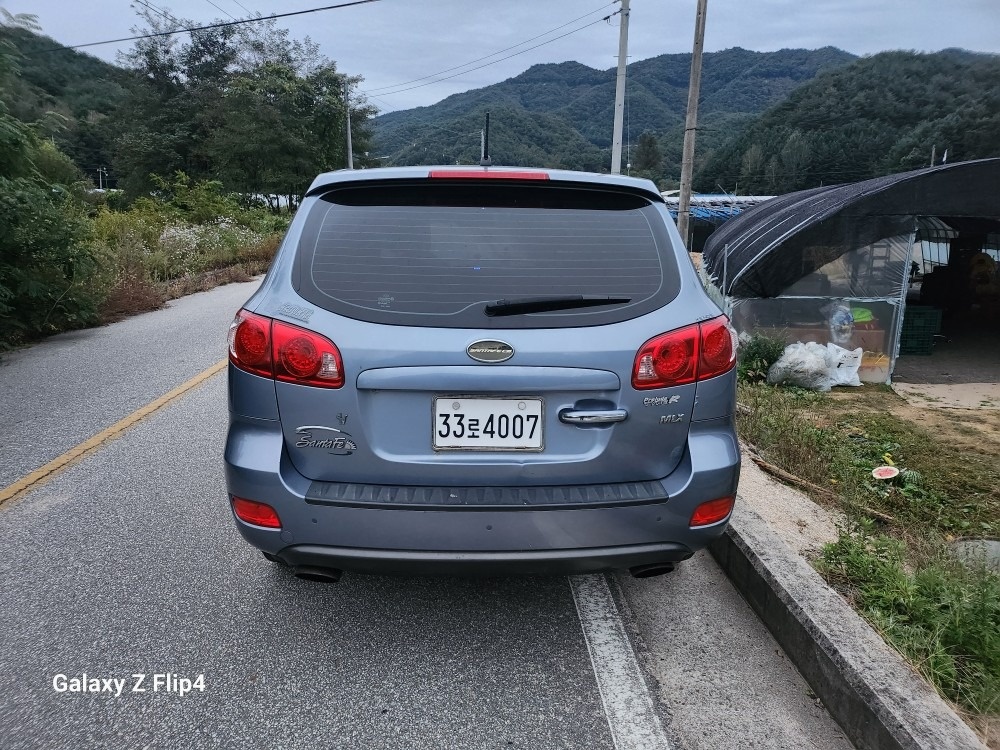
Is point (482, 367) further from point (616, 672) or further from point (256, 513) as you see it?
point (616, 672)

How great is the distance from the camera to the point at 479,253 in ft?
8.11

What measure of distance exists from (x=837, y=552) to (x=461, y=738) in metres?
1.93

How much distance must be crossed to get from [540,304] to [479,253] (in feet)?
1.05

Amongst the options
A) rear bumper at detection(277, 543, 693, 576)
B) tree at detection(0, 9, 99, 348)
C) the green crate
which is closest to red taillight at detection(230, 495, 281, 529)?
rear bumper at detection(277, 543, 693, 576)

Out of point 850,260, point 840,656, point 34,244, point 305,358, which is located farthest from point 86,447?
point 850,260

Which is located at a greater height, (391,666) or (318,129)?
(318,129)

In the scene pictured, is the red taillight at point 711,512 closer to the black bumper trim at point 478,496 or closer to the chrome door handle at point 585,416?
the black bumper trim at point 478,496

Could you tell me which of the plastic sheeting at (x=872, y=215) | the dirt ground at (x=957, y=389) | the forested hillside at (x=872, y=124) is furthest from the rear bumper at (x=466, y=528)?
the forested hillside at (x=872, y=124)

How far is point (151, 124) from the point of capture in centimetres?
4544

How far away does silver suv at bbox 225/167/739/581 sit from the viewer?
2275 mm

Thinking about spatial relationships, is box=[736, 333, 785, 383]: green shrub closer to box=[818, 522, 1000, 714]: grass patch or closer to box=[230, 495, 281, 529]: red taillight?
box=[818, 522, 1000, 714]: grass patch

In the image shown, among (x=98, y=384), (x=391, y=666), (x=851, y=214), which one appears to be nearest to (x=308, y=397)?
(x=391, y=666)

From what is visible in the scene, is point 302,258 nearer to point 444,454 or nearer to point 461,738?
point 444,454

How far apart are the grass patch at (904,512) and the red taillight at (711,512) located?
0.72 metres
